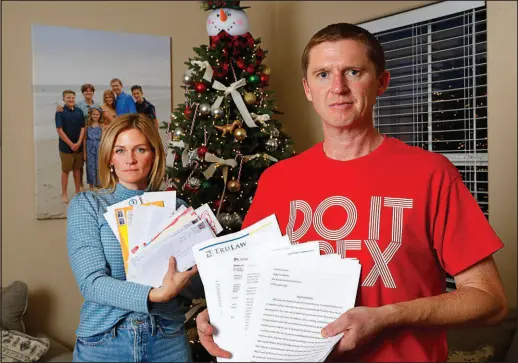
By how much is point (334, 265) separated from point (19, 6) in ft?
12.2

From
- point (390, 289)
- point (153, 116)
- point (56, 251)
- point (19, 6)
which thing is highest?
point (19, 6)

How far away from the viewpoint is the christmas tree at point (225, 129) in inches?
131

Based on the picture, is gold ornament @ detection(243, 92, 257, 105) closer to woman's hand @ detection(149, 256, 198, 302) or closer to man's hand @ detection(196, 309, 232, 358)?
woman's hand @ detection(149, 256, 198, 302)

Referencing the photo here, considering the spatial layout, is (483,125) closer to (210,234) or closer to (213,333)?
(210,234)

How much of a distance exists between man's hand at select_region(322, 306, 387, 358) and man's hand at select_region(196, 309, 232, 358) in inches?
9.9

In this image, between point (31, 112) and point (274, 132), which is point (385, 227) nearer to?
point (274, 132)

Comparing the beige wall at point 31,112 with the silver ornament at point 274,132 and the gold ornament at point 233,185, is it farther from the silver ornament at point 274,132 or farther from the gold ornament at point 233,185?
the gold ornament at point 233,185

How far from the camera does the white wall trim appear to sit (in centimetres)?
354

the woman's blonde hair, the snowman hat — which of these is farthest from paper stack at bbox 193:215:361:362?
the snowman hat

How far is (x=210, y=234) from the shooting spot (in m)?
1.74

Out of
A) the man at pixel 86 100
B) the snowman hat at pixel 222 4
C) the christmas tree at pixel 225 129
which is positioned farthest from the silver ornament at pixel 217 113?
the man at pixel 86 100

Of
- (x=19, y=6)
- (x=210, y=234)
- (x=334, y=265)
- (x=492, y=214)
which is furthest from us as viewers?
(x=19, y=6)

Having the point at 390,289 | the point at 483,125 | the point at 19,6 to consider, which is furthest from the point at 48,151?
the point at 390,289

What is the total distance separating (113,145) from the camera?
76.0 inches
